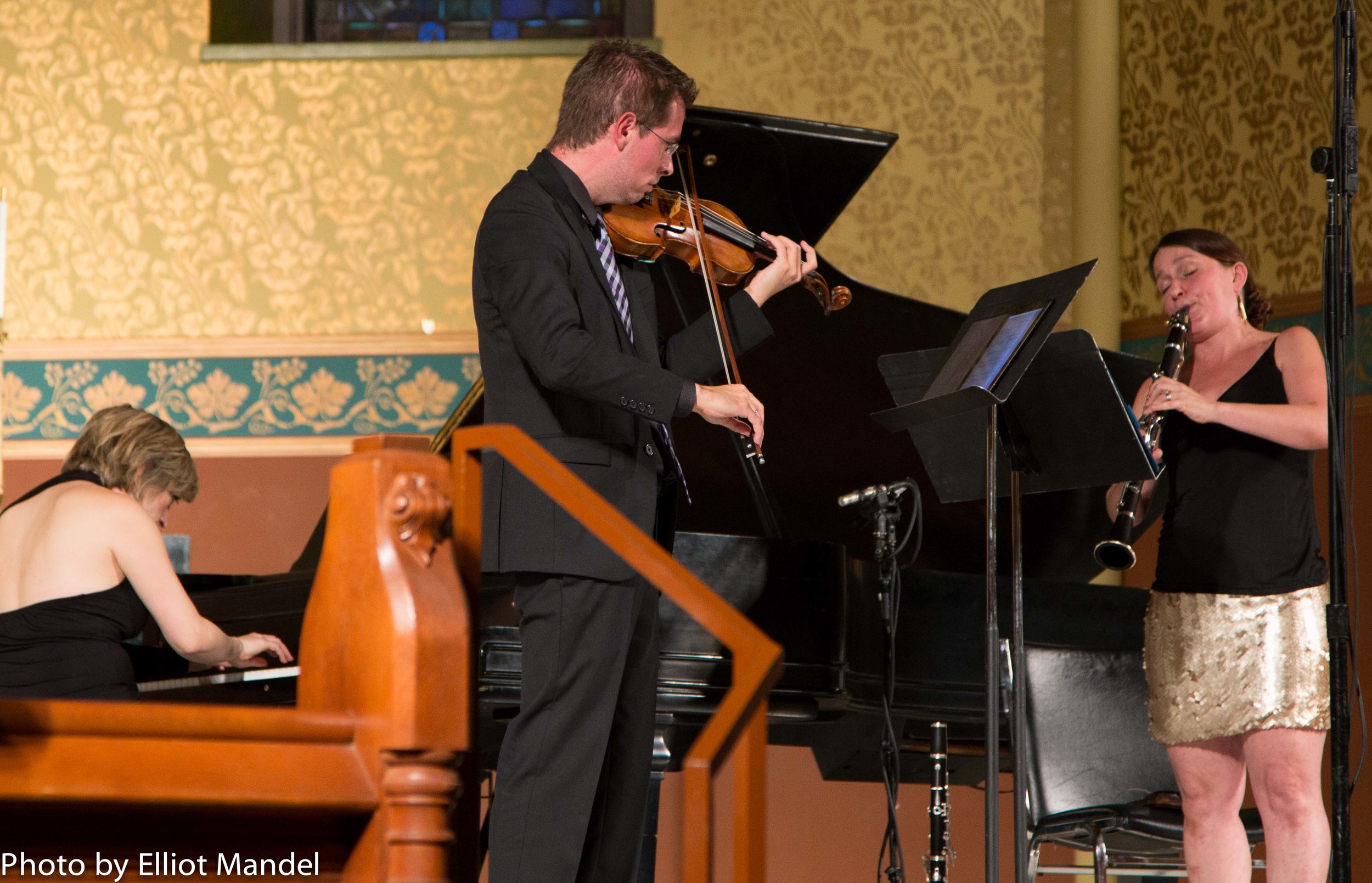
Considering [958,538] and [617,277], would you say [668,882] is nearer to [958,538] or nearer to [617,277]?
[958,538]

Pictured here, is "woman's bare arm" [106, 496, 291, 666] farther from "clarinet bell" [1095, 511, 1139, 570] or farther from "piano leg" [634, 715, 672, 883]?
"clarinet bell" [1095, 511, 1139, 570]

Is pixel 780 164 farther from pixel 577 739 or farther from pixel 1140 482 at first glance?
pixel 577 739

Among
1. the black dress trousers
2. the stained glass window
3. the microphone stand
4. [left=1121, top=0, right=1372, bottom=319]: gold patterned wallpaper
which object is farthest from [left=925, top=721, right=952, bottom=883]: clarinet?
the stained glass window

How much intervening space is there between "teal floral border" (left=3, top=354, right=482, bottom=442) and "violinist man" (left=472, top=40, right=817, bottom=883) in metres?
2.83

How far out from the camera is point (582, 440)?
206cm

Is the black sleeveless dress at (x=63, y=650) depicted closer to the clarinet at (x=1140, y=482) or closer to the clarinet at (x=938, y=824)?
the clarinet at (x=938, y=824)

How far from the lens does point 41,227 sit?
5.05 m

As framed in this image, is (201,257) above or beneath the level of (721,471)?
above

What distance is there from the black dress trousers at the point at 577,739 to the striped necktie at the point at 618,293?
8.4 inches

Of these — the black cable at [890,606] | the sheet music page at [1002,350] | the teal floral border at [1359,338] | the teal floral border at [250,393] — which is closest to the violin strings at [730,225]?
the sheet music page at [1002,350]

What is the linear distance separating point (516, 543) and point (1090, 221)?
3517 millimetres

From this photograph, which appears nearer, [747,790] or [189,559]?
[747,790]

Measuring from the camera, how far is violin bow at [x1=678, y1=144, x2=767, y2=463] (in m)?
2.28

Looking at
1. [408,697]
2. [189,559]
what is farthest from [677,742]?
[189,559]
